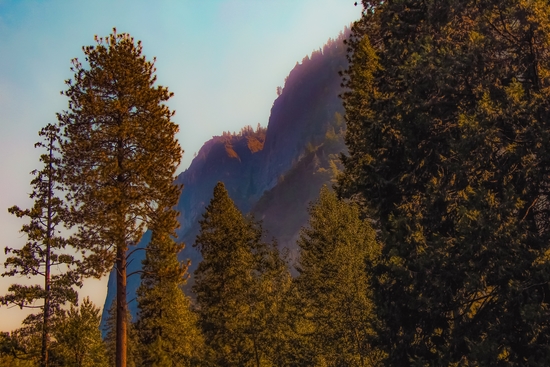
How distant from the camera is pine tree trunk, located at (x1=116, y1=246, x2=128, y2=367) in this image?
49.3 ft

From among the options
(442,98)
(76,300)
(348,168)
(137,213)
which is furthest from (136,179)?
(442,98)

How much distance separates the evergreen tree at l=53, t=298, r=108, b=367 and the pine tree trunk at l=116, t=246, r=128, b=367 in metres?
7.50

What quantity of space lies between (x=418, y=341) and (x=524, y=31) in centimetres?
742

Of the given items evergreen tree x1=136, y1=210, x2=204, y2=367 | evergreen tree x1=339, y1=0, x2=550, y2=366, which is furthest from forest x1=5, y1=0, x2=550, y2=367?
evergreen tree x1=136, y1=210, x2=204, y2=367

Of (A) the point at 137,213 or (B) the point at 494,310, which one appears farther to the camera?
Answer: (A) the point at 137,213

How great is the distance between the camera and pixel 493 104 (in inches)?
353

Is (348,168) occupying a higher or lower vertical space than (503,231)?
higher

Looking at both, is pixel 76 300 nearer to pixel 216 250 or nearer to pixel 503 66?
pixel 216 250

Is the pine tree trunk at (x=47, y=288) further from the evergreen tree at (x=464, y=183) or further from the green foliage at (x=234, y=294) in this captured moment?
the evergreen tree at (x=464, y=183)

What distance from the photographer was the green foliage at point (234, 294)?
2375 cm

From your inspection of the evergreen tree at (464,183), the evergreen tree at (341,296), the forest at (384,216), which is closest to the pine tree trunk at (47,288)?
the forest at (384,216)

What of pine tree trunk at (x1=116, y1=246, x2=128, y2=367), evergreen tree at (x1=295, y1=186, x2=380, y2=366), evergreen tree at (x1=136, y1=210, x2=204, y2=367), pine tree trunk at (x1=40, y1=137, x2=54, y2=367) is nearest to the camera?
pine tree trunk at (x1=116, y1=246, x2=128, y2=367)

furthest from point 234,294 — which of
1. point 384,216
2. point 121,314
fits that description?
point 384,216

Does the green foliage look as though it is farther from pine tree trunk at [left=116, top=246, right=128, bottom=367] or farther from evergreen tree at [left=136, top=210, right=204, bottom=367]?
pine tree trunk at [left=116, top=246, right=128, bottom=367]
